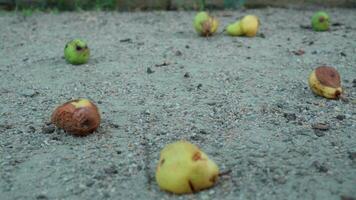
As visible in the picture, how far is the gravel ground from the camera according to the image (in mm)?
2445

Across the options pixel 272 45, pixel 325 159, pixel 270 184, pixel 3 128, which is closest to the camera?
pixel 270 184

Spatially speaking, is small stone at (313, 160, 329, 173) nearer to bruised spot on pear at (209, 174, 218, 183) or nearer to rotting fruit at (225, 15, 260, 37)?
bruised spot on pear at (209, 174, 218, 183)

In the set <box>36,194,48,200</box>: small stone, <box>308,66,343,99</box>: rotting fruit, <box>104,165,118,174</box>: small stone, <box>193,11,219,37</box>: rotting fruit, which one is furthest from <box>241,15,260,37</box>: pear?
<box>36,194,48,200</box>: small stone

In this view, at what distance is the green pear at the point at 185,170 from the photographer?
2232mm

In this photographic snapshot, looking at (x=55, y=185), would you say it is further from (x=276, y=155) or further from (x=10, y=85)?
(x=10, y=85)

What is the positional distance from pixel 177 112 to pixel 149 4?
4.28 meters

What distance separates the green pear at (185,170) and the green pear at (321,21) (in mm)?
3933

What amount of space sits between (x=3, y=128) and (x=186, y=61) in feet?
6.41

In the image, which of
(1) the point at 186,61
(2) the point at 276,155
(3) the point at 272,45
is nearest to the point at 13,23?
(1) the point at 186,61

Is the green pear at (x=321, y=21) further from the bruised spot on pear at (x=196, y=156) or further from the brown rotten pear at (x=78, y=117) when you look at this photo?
the bruised spot on pear at (x=196, y=156)

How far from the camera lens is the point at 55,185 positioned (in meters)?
2.45

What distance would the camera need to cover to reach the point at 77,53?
4492 mm

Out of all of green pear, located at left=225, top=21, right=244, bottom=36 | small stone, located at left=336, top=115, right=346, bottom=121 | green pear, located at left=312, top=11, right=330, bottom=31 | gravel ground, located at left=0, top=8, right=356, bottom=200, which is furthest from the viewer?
green pear, located at left=312, top=11, right=330, bottom=31

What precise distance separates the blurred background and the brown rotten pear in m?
4.61
